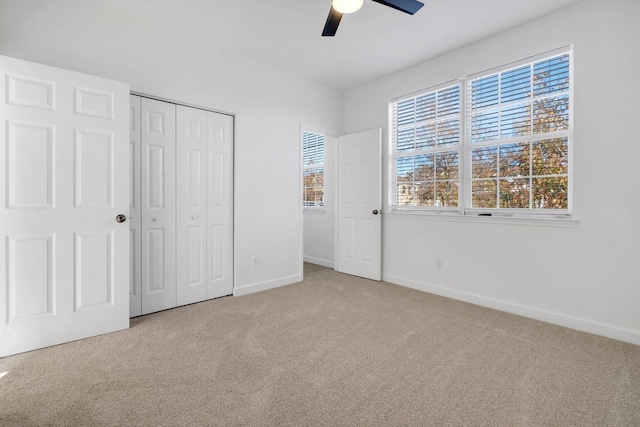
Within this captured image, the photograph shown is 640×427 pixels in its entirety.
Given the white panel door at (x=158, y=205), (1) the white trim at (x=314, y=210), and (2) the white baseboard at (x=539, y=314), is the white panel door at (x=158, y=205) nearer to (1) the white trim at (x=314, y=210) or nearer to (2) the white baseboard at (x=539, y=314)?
(1) the white trim at (x=314, y=210)

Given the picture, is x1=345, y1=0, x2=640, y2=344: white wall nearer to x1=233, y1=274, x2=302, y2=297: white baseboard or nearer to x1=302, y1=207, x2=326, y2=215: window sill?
x1=233, y1=274, x2=302, y2=297: white baseboard

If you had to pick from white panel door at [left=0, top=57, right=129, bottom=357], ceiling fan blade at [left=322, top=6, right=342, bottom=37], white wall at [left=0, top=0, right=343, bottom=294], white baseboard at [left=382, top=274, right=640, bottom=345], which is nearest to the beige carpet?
white baseboard at [left=382, top=274, right=640, bottom=345]

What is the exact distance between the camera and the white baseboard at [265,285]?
3598mm

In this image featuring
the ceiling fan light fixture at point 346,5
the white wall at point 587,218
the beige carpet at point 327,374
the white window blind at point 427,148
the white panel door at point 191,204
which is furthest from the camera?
the white window blind at point 427,148

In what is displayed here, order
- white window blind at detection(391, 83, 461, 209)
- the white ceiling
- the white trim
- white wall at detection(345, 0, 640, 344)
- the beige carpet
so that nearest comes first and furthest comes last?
1. the beige carpet
2. white wall at detection(345, 0, 640, 344)
3. the white ceiling
4. white window blind at detection(391, 83, 461, 209)
5. the white trim

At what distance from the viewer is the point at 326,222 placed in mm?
5340

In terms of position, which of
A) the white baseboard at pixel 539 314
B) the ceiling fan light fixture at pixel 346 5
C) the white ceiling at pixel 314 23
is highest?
the white ceiling at pixel 314 23

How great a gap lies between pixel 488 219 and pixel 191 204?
319cm

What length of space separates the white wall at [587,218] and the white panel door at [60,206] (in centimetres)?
351

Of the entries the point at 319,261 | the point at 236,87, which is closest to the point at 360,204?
the point at 319,261

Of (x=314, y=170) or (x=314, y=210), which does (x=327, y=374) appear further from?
(x=314, y=170)

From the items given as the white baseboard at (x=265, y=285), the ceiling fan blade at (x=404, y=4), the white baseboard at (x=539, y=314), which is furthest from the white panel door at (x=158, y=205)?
the white baseboard at (x=539, y=314)

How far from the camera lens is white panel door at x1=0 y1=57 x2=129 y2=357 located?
2.13 metres

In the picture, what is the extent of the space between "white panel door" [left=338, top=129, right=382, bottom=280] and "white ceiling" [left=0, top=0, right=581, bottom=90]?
1.15m
